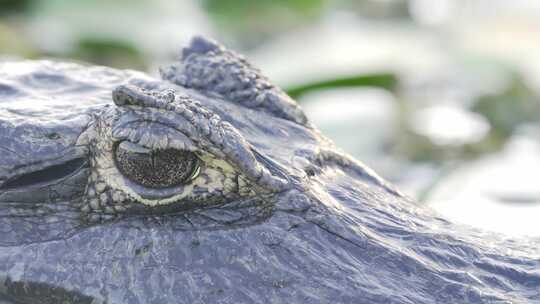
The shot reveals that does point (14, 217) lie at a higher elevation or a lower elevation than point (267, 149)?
lower

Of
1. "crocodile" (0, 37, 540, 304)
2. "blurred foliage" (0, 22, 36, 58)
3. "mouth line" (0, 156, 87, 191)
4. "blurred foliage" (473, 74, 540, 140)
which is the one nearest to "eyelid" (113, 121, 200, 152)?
"crocodile" (0, 37, 540, 304)

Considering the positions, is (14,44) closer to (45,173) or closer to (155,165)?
A: (45,173)

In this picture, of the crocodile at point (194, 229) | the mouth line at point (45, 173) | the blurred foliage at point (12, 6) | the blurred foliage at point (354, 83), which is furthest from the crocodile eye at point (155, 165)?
the blurred foliage at point (12, 6)

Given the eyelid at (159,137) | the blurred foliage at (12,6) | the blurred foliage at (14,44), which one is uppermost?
the blurred foliage at (12,6)

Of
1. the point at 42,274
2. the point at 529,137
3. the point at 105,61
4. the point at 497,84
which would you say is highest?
the point at 497,84

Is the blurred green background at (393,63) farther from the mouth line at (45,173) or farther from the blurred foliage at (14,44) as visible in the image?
the mouth line at (45,173)

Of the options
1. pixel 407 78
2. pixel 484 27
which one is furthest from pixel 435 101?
pixel 484 27

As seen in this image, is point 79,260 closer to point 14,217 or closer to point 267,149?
point 14,217
